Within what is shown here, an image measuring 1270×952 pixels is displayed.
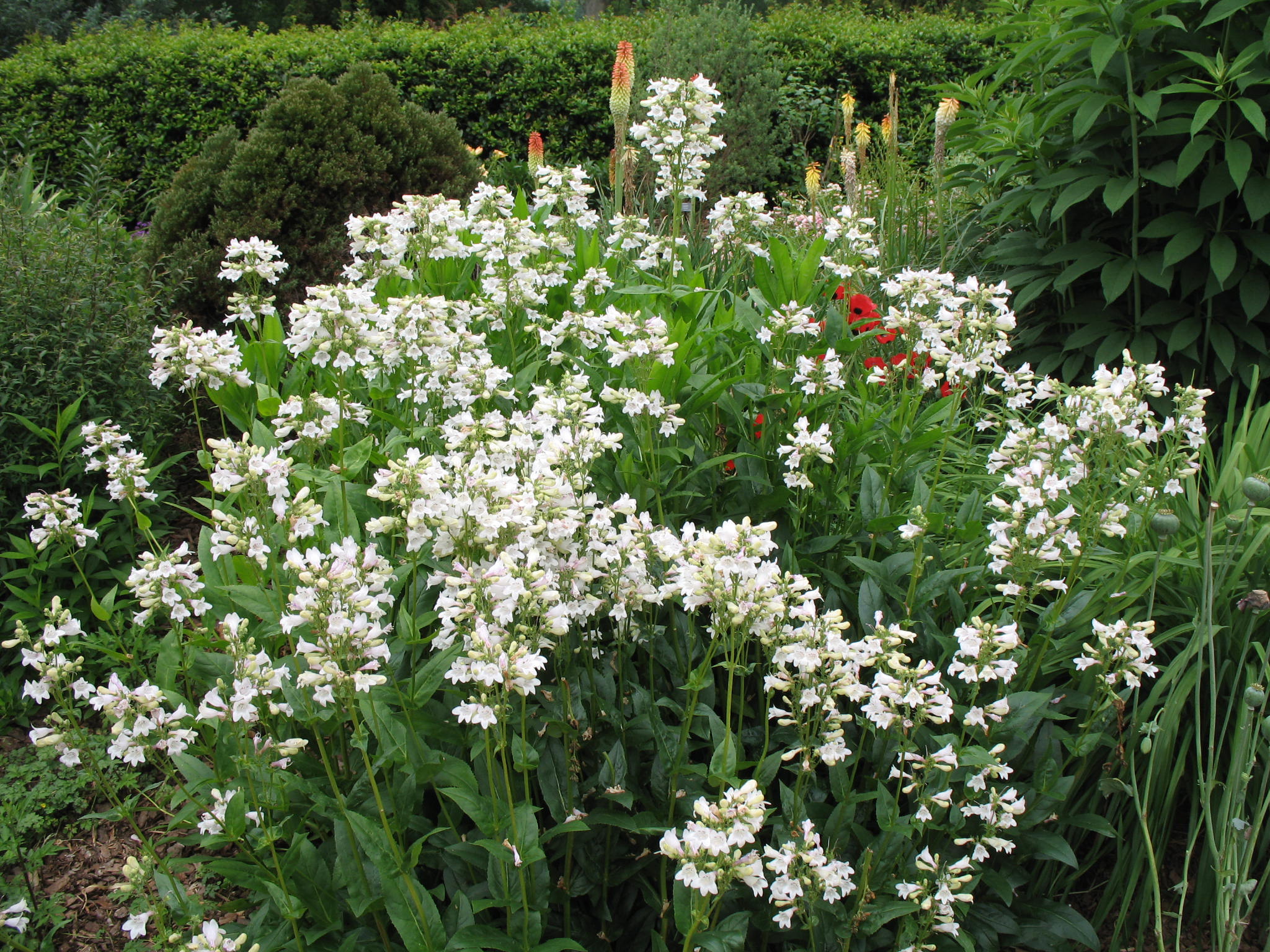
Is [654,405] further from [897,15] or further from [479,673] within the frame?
[897,15]

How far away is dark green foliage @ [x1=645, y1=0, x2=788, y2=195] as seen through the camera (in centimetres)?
954

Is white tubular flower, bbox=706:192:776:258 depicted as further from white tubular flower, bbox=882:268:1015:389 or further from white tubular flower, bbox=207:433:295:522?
white tubular flower, bbox=207:433:295:522

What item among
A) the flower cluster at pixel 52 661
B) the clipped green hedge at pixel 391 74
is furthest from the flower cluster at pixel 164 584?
the clipped green hedge at pixel 391 74

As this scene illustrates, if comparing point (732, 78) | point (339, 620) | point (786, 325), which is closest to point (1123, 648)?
point (786, 325)

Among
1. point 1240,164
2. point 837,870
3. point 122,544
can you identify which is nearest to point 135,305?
point 122,544

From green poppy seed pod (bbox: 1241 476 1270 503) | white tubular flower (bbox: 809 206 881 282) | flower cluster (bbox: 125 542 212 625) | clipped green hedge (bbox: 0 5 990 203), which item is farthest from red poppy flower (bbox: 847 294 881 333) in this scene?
clipped green hedge (bbox: 0 5 990 203)

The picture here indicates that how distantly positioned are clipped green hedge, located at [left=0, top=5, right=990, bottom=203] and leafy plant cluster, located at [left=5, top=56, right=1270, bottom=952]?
793cm

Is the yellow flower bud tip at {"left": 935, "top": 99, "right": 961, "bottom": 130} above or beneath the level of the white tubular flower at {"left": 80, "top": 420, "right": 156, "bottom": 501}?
above

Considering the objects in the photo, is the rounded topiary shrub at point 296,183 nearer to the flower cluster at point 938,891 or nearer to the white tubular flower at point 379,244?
the white tubular flower at point 379,244

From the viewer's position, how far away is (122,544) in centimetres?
362

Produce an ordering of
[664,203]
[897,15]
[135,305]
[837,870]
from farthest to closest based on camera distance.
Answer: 1. [897,15]
2. [664,203]
3. [135,305]
4. [837,870]

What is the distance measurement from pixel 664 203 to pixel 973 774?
19.6ft

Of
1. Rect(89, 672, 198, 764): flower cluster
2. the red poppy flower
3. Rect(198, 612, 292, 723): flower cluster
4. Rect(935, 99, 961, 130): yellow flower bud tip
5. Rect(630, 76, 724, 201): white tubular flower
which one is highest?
Rect(935, 99, 961, 130): yellow flower bud tip

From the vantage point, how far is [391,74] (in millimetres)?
10625
